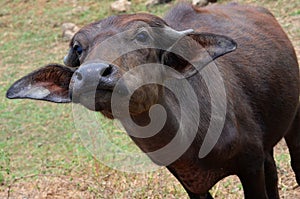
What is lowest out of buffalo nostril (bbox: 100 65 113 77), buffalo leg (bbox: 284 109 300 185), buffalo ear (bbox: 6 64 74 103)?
buffalo leg (bbox: 284 109 300 185)

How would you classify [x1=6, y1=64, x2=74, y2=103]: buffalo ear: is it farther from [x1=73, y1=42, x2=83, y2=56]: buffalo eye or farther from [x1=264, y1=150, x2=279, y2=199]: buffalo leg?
[x1=264, y1=150, x2=279, y2=199]: buffalo leg

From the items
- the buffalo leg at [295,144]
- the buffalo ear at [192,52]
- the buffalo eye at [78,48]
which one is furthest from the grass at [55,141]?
the buffalo eye at [78,48]

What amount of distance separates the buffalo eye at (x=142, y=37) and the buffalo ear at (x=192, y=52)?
0.61 feet

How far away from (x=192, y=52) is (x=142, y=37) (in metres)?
0.33

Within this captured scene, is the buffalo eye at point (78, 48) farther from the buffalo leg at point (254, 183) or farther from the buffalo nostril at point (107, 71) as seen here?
the buffalo leg at point (254, 183)

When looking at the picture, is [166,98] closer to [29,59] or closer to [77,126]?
[77,126]

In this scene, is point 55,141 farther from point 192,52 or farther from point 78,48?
point 192,52

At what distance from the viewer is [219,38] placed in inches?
138

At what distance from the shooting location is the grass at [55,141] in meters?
5.54

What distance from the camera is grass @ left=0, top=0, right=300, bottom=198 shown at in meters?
5.54

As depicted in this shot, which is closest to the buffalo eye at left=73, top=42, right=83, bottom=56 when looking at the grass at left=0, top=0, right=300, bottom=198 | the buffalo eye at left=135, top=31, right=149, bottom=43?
the buffalo eye at left=135, top=31, right=149, bottom=43

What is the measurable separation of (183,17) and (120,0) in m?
7.43

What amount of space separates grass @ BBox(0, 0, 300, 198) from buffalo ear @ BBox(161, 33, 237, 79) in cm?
188

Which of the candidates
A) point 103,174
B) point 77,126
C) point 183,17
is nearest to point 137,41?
→ point 183,17
